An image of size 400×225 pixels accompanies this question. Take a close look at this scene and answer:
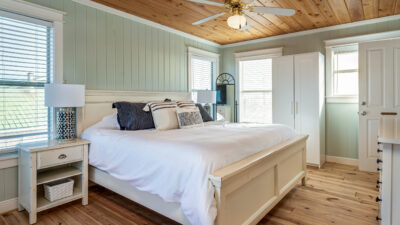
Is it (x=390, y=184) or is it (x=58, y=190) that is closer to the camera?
(x=390, y=184)

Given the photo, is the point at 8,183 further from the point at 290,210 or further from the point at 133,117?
the point at 290,210

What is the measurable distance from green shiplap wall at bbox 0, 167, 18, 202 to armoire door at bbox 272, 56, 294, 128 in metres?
3.89

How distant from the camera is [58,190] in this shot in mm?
2344

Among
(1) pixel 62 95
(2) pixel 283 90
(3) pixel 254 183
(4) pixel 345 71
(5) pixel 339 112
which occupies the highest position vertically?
(4) pixel 345 71

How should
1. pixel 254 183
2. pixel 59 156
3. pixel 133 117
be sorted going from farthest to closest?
pixel 133 117, pixel 59 156, pixel 254 183

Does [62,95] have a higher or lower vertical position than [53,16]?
lower

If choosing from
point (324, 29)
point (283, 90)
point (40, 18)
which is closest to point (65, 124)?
point (40, 18)

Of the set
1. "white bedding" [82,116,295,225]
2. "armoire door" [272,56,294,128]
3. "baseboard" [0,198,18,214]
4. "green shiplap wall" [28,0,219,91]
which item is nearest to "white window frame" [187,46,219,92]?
"green shiplap wall" [28,0,219,91]

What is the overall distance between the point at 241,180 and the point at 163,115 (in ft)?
4.86

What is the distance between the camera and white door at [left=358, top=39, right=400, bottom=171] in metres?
3.48

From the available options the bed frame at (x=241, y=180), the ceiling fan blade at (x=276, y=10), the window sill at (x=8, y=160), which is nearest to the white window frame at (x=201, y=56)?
the bed frame at (x=241, y=180)

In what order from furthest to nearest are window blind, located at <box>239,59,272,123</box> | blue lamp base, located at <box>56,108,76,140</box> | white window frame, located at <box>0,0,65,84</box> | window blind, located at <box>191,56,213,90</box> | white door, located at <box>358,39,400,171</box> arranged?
window blind, located at <box>239,59,272,123</box> < window blind, located at <box>191,56,213,90</box> < white door, located at <box>358,39,400,171</box> < blue lamp base, located at <box>56,108,76,140</box> < white window frame, located at <box>0,0,65,84</box>

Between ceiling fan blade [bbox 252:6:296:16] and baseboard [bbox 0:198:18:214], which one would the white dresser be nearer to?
ceiling fan blade [bbox 252:6:296:16]

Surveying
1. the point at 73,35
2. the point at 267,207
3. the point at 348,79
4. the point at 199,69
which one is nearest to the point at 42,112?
the point at 73,35
